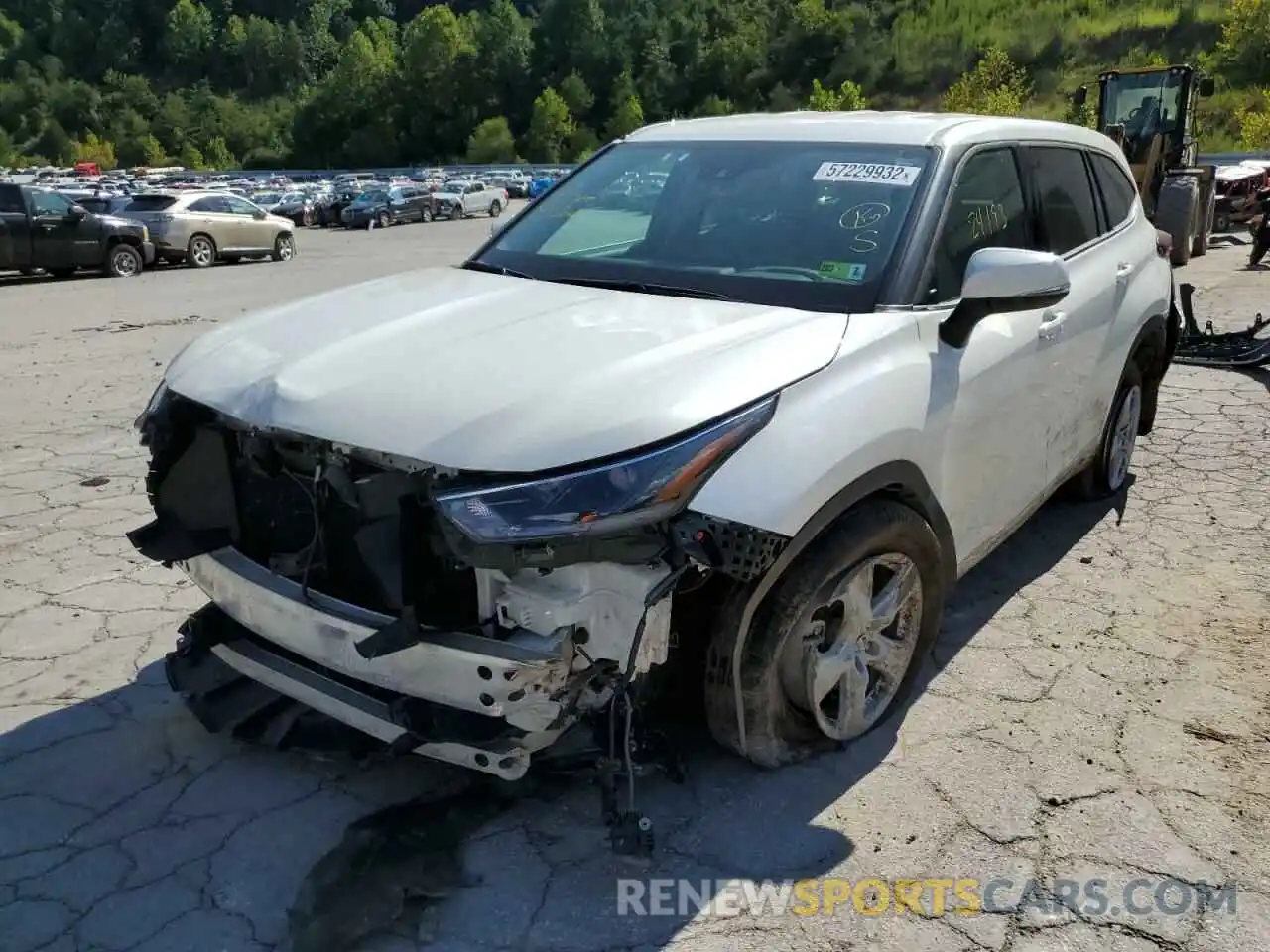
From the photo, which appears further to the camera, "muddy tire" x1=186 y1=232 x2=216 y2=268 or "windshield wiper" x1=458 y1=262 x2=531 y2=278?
"muddy tire" x1=186 y1=232 x2=216 y2=268

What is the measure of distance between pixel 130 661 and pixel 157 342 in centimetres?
766

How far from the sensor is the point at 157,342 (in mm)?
10430

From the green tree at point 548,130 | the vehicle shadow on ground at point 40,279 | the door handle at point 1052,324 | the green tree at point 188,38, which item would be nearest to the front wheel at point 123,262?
the vehicle shadow on ground at point 40,279

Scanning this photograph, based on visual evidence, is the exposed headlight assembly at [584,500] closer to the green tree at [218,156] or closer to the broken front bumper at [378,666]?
the broken front bumper at [378,666]

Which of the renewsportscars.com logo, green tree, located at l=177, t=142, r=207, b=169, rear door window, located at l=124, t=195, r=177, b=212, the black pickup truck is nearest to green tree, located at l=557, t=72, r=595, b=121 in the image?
green tree, located at l=177, t=142, r=207, b=169

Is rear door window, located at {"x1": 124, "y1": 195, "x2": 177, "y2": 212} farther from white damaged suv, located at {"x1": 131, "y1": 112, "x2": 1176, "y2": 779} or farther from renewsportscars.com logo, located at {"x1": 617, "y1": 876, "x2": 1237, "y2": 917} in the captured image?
renewsportscars.com logo, located at {"x1": 617, "y1": 876, "x2": 1237, "y2": 917}

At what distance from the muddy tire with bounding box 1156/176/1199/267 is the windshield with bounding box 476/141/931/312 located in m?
13.9

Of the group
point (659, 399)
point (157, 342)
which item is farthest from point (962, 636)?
point (157, 342)

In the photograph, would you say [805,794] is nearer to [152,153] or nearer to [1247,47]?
[1247,47]

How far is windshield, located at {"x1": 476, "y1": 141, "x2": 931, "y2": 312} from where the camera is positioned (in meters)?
3.15

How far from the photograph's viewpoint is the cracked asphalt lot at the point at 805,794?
96.7 inches

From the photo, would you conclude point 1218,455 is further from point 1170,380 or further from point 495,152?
point 495,152

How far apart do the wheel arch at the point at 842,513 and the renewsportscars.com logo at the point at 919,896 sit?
15.7 inches

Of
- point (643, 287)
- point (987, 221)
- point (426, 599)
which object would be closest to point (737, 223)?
point (643, 287)
